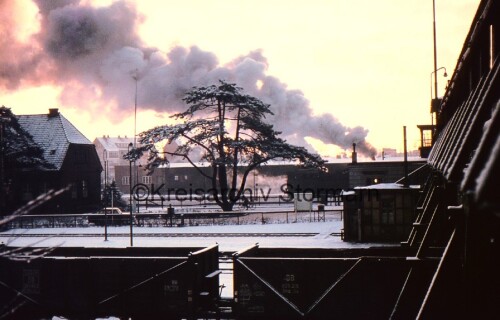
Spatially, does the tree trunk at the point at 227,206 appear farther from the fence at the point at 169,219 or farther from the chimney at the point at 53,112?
the chimney at the point at 53,112

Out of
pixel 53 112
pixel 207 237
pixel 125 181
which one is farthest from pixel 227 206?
pixel 125 181

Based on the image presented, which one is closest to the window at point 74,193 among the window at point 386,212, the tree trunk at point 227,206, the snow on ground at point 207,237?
the snow on ground at point 207,237

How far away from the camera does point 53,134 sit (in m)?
45.9

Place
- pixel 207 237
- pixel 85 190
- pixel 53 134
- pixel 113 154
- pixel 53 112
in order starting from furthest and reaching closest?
pixel 113 154 → pixel 85 190 → pixel 53 112 → pixel 53 134 → pixel 207 237

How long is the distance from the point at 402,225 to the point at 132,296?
15892mm

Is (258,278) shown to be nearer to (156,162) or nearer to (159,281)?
(159,281)

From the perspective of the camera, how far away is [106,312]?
34.7 ft

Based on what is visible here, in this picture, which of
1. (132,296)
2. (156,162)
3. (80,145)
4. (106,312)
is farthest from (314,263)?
(80,145)

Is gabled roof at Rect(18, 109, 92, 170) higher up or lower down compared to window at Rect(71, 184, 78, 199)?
higher up

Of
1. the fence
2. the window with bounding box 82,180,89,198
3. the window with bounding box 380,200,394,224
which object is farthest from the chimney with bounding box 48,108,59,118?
the window with bounding box 380,200,394,224

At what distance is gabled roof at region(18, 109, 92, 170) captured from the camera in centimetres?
4478

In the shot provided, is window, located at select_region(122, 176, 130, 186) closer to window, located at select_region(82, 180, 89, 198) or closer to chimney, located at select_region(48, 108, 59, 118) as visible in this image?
window, located at select_region(82, 180, 89, 198)

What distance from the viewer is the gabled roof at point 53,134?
44781 millimetres

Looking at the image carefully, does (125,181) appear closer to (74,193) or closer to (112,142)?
(74,193)
